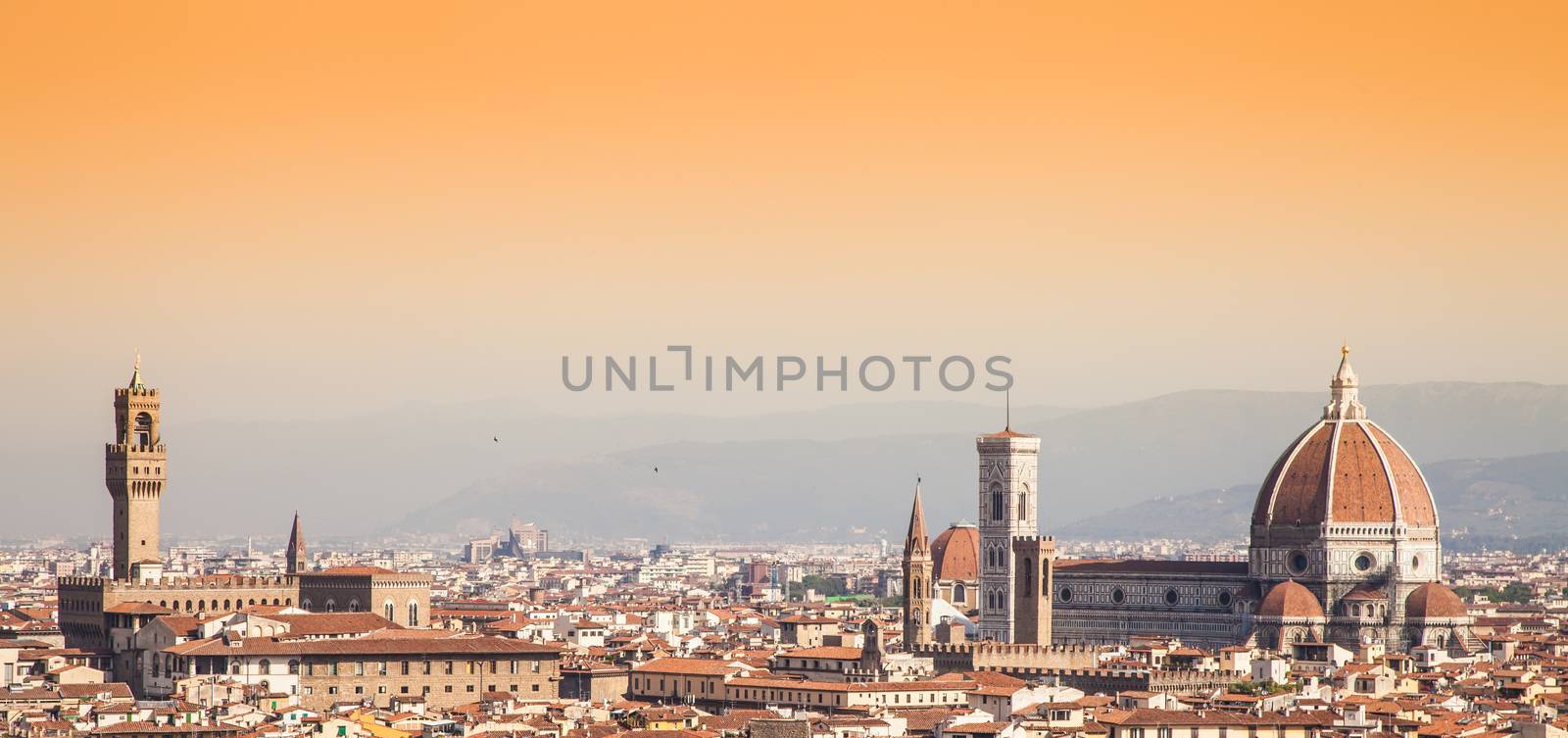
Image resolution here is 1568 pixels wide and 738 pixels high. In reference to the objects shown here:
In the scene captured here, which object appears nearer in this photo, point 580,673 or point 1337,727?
point 1337,727

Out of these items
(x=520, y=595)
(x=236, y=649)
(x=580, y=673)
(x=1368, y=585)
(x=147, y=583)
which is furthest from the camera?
(x=520, y=595)

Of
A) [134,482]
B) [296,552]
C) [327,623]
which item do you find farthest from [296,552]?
[327,623]

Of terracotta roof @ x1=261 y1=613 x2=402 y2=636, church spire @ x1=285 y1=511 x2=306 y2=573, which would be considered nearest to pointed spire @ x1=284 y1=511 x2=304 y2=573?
church spire @ x1=285 y1=511 x2=306 y2=573

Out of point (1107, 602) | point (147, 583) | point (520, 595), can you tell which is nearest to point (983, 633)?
point (1107, 602)

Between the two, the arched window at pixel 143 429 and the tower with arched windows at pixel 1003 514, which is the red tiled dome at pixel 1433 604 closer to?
the tower with arched windows at pixel 1003 514

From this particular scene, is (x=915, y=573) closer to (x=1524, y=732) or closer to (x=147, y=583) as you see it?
(x=147, y=583)

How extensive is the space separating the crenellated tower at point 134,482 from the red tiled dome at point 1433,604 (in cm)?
3868

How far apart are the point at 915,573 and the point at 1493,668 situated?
17.3 metres

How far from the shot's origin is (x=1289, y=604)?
96688mm

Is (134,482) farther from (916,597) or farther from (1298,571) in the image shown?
(1298,571)

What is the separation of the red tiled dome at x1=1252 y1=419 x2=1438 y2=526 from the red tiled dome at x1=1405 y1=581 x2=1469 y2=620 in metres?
3.17

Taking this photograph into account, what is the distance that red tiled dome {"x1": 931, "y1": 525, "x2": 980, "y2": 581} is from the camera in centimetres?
11744

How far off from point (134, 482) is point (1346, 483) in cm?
3908

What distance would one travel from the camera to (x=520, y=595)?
156m
